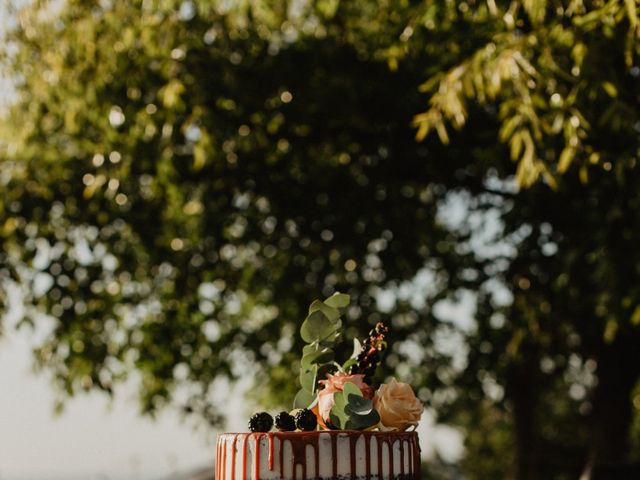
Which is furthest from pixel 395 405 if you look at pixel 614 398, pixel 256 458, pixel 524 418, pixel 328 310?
pixel 524 418

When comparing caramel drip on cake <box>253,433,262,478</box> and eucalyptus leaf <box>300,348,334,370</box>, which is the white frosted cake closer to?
caramel drip on cake <box>253,433,262,478</box>

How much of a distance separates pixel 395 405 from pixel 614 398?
1064cm

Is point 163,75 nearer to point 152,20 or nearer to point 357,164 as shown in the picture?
point 152,20

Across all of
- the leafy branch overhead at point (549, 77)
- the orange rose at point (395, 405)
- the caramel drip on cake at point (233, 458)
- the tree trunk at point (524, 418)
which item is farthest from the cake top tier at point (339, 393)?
the tree trunk at point (524, 418)

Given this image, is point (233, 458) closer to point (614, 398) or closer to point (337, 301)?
point (337, 301)

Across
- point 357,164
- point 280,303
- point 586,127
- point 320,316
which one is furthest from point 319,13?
point 320,316

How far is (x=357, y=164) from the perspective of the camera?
11.8 meters

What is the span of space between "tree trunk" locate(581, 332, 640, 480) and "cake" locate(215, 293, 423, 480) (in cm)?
1027

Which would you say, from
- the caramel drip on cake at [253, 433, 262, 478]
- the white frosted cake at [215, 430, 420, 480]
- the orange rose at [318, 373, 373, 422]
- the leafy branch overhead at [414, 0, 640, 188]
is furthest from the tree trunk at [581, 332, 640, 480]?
the caramel drip on cake at [253, 433, 262, 478]

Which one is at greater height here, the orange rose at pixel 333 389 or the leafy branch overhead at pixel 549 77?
the leafy branch overhead at pixel 549 77

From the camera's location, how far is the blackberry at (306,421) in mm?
4598

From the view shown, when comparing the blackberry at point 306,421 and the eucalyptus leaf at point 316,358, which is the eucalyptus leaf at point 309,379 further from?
the blackberry at point 306,421

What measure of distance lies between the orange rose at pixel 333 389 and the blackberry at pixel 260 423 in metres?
0.24

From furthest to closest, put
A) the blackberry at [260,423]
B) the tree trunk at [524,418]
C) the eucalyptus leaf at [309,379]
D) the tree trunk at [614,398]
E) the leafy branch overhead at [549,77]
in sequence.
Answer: the tree trunk at [524,418], the tree trunk at [614,398], the leafy branch overhead at [549,77], the eucalyptus leaf at [309,379], the blackberry at [260,423]
